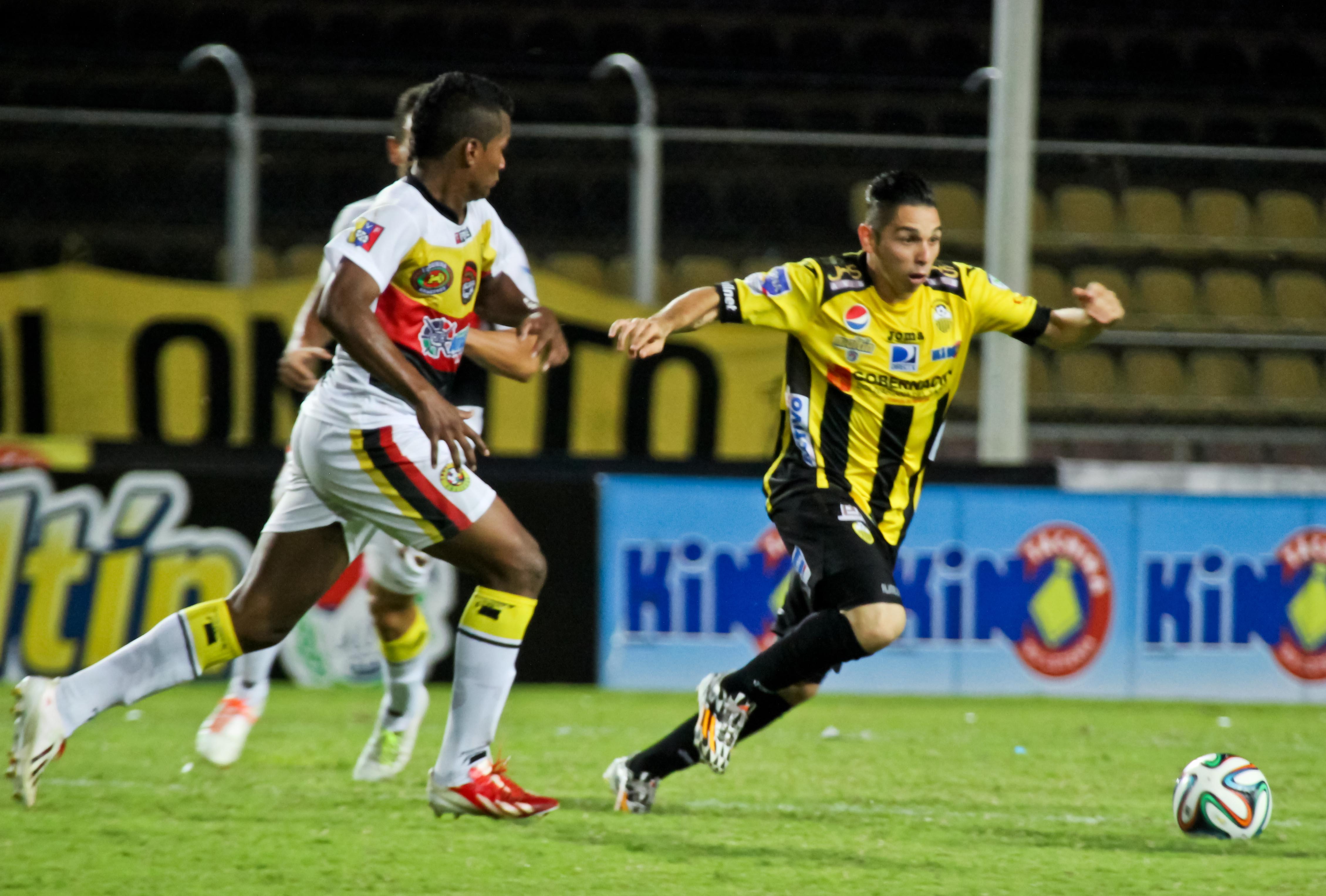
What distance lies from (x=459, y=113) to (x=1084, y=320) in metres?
2.01

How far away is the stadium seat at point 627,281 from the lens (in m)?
8.95

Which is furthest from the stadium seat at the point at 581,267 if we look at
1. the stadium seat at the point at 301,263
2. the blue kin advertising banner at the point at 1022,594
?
the blue kin advertising banner at the point at 1022,594

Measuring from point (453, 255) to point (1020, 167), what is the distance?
16.6 feet

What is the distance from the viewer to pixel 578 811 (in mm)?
4551

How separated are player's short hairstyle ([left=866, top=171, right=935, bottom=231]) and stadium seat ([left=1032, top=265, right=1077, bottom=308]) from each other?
5.61 metres

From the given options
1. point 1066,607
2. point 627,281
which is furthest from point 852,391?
point 627,281

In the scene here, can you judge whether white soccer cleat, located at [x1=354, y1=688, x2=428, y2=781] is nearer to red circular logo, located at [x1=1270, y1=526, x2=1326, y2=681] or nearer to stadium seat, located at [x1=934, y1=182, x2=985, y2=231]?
red circular logo, located at [x1=1270, y1=526, x2=1326, y2=681]

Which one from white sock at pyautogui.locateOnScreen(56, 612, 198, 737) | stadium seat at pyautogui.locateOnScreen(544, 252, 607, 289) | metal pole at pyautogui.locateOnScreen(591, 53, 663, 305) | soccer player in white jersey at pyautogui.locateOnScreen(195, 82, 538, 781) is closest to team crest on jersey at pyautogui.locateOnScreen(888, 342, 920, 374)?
soccer player in white jersey at pyautogui.locateOnScreen(195, 82, 538, 781)

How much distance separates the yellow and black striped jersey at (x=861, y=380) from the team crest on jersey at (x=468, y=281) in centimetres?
81

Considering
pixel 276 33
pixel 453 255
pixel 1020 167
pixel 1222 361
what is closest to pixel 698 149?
pixel 1020 167

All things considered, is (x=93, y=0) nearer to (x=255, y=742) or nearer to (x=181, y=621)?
(x=255, y=742)

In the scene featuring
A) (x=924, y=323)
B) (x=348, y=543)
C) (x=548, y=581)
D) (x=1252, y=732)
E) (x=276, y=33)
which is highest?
(x=276, y=33)

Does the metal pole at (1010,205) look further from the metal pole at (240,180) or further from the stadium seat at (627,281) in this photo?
the metal pole at (240,180)

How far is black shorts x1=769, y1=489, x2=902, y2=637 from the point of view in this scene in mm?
4359
